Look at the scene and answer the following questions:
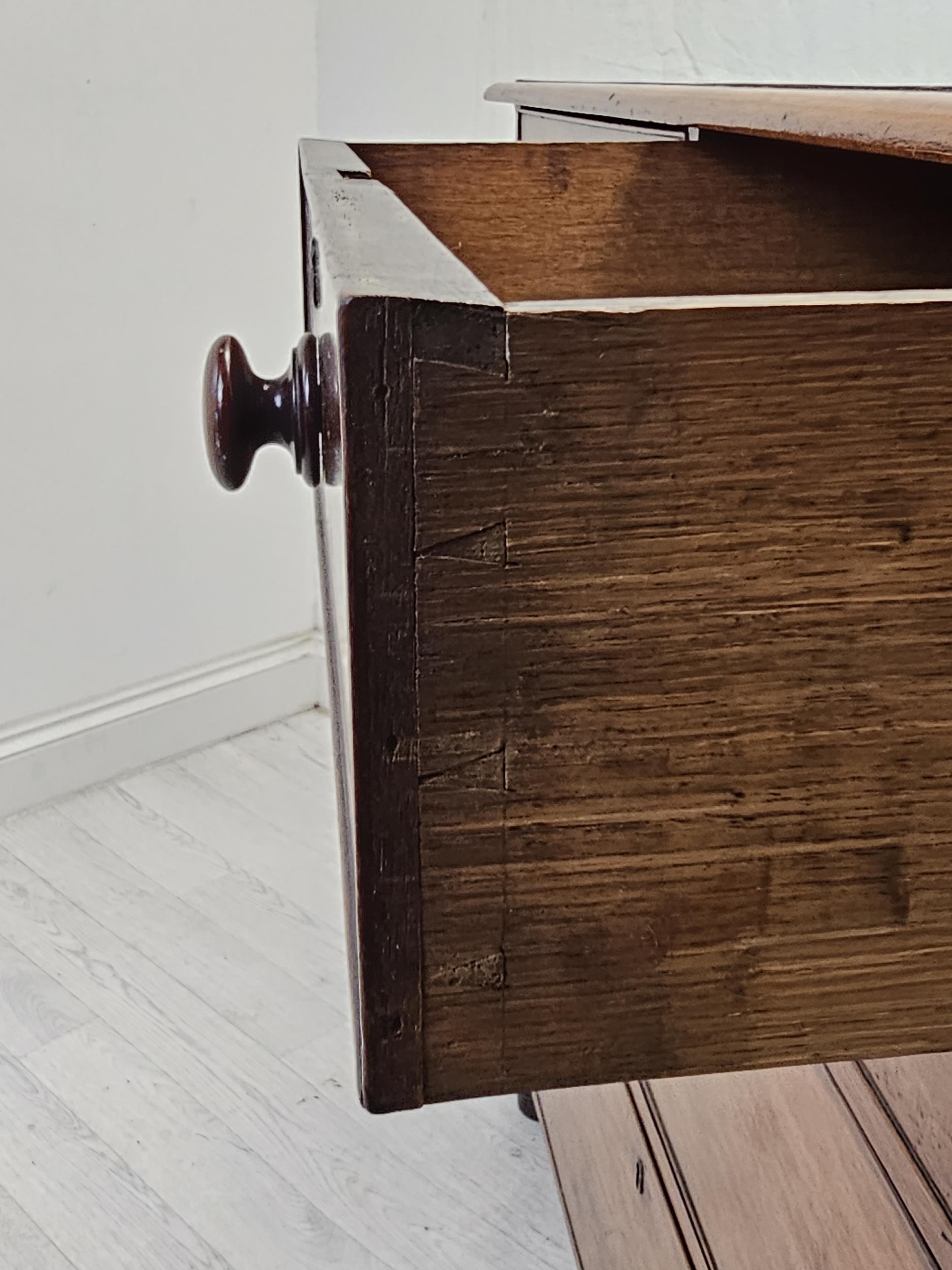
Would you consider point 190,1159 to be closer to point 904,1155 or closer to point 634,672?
point 904,1155

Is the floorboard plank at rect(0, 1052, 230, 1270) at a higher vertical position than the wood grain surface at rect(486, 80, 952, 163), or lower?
lower

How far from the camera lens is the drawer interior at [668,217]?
67 cm

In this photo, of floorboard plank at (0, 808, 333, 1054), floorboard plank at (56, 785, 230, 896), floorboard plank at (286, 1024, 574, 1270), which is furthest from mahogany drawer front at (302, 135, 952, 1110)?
floorboard plank at (56, 785, 230, 896)

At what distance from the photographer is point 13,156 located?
5.01 ft

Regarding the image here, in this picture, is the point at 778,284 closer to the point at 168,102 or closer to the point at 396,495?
the point at 396,495

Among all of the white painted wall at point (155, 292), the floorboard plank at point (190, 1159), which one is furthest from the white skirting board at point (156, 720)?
the floorboard plank at point (190, 1159)

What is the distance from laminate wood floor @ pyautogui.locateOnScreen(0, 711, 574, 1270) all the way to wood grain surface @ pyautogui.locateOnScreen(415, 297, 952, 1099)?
2.71 feet

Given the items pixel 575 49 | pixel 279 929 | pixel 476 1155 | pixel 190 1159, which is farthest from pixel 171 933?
pixel 575 49

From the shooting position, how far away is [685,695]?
0.31 metres

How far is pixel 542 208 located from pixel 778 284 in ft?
0.42

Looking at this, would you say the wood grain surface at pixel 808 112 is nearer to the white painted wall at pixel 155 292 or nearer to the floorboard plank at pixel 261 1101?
the white painted wall at pixel 155 292

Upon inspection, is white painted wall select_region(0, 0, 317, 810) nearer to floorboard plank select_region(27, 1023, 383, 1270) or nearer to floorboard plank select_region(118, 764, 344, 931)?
floorboard plank select_region(118, 764, 344, 931)

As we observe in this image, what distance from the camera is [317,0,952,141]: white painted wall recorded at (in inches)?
40.7

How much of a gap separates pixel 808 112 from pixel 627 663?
31 centimetres
